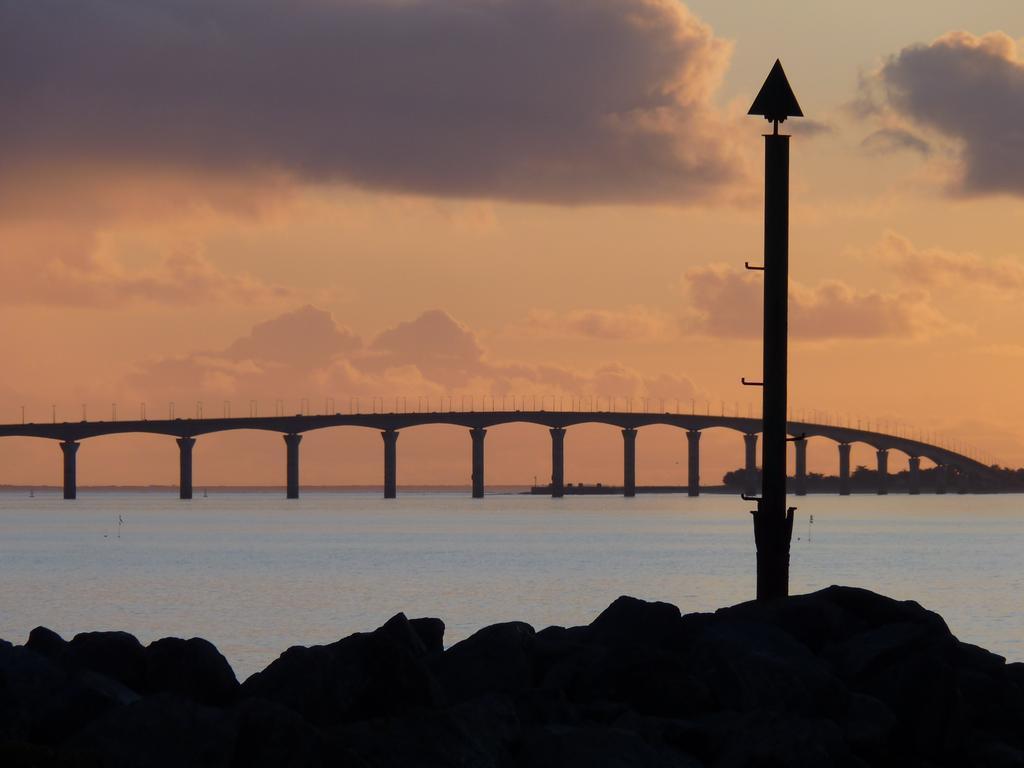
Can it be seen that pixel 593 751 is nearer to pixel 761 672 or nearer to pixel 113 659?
pixel 761 672

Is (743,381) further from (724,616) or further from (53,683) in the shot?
(53,683)

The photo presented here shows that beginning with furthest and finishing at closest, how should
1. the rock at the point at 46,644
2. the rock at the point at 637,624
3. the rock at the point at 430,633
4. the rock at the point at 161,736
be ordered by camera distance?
the rock at the point at 430,633
the rock at the point at 637,624
the rock at the point at 46,644
the rock at the point at 161,736

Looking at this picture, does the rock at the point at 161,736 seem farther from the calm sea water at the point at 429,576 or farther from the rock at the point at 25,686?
the calm sea water at the point at 429,576

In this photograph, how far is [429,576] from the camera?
68875mm

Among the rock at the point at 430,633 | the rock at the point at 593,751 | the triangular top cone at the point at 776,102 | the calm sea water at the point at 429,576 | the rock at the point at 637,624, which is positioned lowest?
the calm sea water at the point at 429,576

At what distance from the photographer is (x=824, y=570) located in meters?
76.9

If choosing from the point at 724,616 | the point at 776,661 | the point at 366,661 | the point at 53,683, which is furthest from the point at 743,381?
the point at 53,683

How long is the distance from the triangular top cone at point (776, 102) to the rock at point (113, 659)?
398 inches

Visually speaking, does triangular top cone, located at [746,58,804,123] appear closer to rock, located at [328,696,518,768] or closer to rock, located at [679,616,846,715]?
rock, located at [679,616,846,715]

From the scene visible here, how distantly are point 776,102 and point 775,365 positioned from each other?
333cm

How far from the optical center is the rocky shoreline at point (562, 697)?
594 inches

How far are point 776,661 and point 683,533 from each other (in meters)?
111

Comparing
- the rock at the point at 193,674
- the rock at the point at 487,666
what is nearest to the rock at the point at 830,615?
the rock at the point at 487,666

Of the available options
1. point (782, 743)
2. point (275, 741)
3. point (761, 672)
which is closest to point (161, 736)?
point (275, 741)
